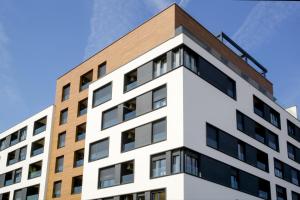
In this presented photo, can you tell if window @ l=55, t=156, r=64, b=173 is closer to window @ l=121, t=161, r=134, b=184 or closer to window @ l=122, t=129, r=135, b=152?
window @ l=122, t=129, r=135, b=152

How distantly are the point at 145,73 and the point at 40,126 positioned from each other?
18315 mm

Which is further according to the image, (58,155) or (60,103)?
(60,103)

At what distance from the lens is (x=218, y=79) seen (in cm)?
2764

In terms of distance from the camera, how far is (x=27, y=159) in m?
39.9

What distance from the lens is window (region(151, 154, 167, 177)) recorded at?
23188 mm

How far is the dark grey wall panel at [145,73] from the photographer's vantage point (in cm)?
2680

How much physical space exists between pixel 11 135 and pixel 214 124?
28.8 meters

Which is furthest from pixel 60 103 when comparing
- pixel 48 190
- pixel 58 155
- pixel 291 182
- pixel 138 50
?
pixel 291 182

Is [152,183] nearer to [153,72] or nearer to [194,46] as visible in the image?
[153,72]

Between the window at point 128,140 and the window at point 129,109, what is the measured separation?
3.38ft

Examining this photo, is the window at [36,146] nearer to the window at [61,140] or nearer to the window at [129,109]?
the window at [61,140]

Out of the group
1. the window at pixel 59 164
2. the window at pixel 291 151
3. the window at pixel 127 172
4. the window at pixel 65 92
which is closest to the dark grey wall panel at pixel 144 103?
the window at pixel 127 172

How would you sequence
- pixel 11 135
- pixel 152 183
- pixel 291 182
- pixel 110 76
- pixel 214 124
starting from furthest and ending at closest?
pixel 11 135, pixel 291 182, pixel 110 76, pixel 214 124, pixel 152 183

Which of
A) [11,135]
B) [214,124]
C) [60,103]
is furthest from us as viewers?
[11,135]
